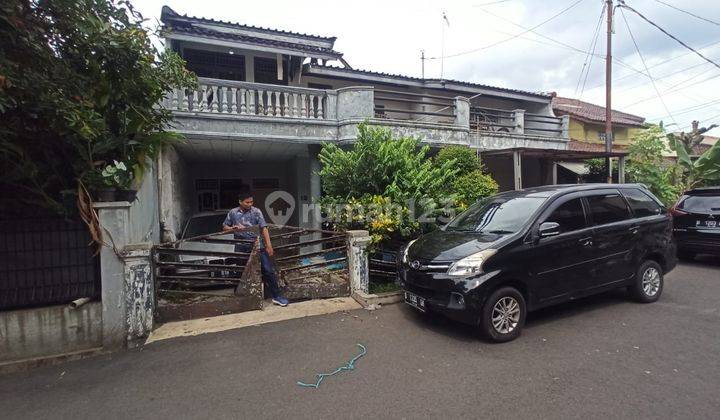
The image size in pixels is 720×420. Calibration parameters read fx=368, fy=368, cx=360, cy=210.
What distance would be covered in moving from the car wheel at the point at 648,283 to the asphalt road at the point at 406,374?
0.43 metres

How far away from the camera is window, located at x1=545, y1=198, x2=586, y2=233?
4.44m

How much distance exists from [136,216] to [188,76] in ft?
6.27

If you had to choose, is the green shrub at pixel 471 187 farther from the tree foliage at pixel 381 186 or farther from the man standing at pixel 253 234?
the man standing at pixel 253 234

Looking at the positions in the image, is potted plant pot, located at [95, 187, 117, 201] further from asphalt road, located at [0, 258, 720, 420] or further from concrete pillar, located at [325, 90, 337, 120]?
concrete pillar, located at [325, 90, 337, 120]

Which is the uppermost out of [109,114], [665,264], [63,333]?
[109,114]

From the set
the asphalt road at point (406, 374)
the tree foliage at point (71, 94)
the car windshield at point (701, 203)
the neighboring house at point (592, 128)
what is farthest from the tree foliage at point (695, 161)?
the tree foliage at point (71, 94)

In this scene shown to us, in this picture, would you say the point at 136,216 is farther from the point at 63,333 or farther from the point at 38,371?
the point at 38,371

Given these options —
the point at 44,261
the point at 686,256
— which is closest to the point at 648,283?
the point at 686,256

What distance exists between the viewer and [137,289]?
13.3ft

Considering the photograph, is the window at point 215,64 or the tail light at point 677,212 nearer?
the tail light at point 677,212

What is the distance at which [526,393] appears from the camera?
2934mm

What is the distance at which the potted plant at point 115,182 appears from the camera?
3916mm

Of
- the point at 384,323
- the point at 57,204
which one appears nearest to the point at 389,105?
the point at 384,323

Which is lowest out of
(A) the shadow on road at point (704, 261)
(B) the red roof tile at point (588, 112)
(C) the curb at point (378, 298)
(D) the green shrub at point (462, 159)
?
(C) the curb at point (378, 298)
